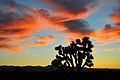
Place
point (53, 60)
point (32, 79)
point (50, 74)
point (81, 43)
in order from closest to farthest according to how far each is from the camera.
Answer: point (32, 79)
point (50, 74)
point (81, 43)
point (53, 60)

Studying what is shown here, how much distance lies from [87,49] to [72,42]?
298 cm

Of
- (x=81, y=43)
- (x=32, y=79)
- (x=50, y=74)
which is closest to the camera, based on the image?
(x=32, y=79)

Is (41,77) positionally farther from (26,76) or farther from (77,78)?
(77,78)

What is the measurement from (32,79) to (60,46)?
2879 centimetres

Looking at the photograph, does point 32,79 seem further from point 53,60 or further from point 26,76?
point 53,60

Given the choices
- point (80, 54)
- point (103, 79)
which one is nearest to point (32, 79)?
point (103, 79)

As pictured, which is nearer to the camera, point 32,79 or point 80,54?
point 32,79

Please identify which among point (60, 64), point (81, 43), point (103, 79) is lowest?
point (103, 79)

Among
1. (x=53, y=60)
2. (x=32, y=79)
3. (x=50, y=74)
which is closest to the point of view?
(x=32, y=79)

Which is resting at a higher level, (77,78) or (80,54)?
(80,54)

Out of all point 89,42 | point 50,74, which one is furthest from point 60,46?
point 50,74

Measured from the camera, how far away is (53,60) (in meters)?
48.2

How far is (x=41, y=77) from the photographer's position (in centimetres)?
1875

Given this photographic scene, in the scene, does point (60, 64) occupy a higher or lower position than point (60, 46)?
lower
